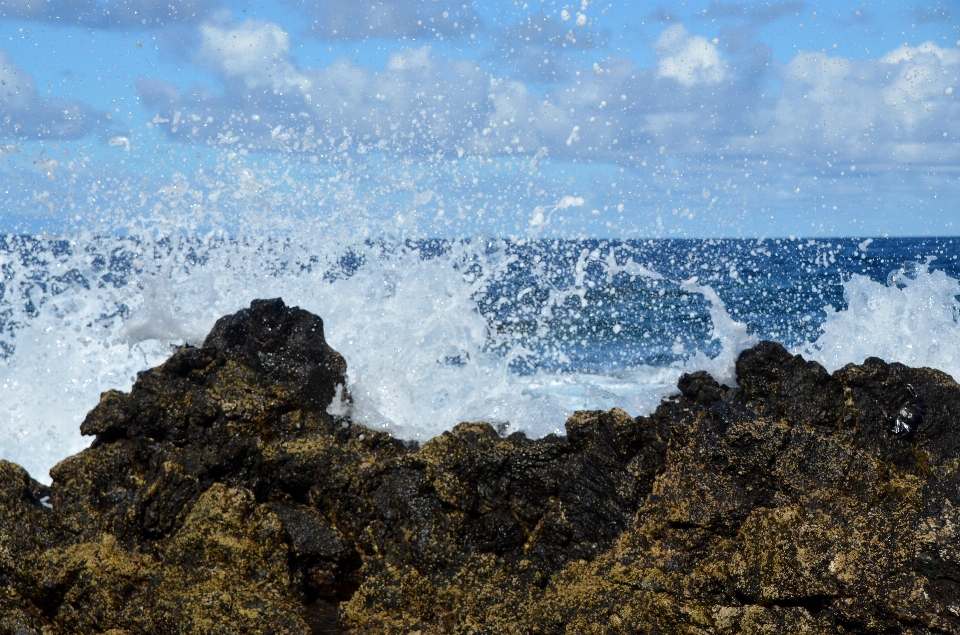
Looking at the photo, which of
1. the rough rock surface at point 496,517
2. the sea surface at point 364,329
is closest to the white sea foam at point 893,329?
the sea surface at point 364,329

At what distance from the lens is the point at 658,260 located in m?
38.8

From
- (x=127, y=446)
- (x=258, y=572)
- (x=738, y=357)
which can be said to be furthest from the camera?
(x=738, y=357)

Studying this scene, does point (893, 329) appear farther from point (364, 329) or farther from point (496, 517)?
point (496, 517)

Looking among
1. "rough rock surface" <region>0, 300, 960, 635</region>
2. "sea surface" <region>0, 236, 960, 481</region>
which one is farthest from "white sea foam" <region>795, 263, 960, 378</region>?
"rough rock surface" <region>0, 300, 960, 635</region>

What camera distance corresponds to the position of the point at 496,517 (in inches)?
179

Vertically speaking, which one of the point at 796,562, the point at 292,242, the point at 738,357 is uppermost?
the point at 292,242

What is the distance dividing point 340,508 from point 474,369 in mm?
3568

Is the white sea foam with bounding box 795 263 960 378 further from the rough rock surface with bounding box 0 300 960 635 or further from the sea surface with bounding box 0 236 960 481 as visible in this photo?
the rough rock surface with bounding box 0 300 960 635

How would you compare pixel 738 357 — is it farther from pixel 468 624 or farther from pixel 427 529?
pixel 468 624

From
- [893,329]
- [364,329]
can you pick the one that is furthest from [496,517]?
[893,329]

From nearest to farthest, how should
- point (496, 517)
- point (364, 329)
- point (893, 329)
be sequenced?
point (496, 517), point (364, 329), point (893, 329)

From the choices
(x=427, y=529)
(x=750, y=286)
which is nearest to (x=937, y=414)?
A: (x=427, y=529)

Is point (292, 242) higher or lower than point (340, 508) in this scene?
higher

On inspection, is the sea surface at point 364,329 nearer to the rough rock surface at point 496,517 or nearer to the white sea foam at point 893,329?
the white sea foam at point 893,329
